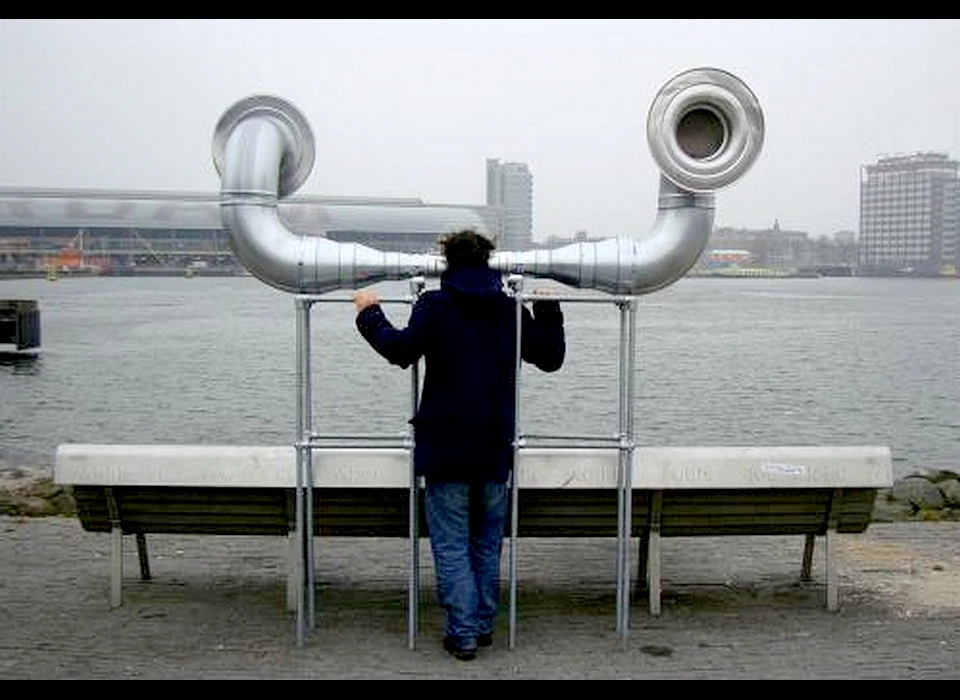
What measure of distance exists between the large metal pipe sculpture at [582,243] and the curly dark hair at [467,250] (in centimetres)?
25

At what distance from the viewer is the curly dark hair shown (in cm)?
594

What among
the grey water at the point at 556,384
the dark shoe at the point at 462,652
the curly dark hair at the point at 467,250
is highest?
the curly dark hair at the point at 467,250

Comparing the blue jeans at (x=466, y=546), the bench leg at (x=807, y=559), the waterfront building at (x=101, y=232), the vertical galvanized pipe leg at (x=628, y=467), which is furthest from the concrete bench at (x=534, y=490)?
the waterfront building at (x=101, y=232)

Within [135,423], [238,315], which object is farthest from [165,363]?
[238,315]

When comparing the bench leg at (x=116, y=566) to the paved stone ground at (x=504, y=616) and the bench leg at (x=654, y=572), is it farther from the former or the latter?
the bench leg at (x=654, y=572)

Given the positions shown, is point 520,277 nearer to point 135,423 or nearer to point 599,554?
point 599,554

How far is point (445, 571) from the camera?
5.92 meters

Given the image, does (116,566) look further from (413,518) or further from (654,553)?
(654,553)

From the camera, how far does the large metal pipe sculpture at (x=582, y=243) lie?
6.21 metres

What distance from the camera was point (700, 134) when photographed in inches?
252


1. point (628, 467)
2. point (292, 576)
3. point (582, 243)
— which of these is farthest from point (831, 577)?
point (292, 576)

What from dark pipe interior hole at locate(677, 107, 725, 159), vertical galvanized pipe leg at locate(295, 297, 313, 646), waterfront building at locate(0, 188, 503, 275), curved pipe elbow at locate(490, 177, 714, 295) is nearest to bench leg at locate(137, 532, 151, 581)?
vertical galvanized pipe leg at locate(295, 297, 313, 646)

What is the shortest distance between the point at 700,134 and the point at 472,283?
1.52m

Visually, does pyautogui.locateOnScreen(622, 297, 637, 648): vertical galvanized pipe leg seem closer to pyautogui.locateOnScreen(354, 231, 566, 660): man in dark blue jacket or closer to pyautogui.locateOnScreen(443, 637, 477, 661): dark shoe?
pyautogui.locateOnScreen(354, 231, 566, 660): man in dark blue jacket
